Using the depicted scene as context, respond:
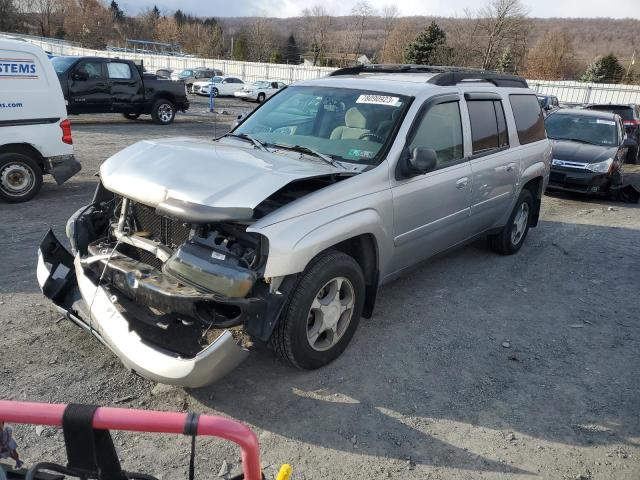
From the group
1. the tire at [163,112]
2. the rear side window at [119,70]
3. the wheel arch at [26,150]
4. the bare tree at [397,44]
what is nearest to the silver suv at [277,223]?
the wheel arch at [26,150]

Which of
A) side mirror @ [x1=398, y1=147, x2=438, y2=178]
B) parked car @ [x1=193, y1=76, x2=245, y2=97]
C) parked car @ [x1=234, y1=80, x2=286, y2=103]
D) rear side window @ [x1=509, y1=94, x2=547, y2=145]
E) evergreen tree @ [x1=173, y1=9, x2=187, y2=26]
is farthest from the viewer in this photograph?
evergreen tree @ [x1=173, y1=9, x2=187, y2=26]

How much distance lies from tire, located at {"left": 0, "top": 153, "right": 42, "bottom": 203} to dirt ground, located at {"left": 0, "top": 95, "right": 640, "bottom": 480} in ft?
5.82

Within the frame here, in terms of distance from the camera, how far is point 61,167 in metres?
7.14

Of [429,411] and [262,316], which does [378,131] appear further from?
[429,411]

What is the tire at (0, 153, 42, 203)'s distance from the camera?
682 cm

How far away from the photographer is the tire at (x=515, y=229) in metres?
6.01

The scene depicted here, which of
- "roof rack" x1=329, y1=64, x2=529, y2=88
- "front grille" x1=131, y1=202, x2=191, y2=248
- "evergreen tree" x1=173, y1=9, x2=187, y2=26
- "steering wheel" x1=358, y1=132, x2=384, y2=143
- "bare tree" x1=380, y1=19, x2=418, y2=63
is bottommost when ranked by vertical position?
"front grille" x1=131, y1=202, x2=191, y2=248

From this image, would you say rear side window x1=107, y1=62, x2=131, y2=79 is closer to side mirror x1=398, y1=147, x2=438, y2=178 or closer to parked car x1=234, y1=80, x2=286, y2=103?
side mirror x1=398, y1=147, x2=438, y2=178

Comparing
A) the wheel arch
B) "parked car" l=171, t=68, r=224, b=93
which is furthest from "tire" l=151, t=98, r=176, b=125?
"parked car" l=171, t=68, r=224, b=93

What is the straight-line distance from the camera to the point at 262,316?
2.98 meters

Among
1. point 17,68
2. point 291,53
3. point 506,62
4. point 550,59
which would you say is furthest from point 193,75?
point 291,53

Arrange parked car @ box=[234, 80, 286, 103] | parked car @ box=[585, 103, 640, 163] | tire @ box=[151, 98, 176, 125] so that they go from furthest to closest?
parked car @ box=[234, 80, 286, 103], tire @ box=[151, 98, 176, 125], parked car @ box=[585, 103, 640, 163]

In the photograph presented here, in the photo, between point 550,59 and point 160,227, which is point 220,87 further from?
point 550,59

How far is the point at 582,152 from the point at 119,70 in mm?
12569
